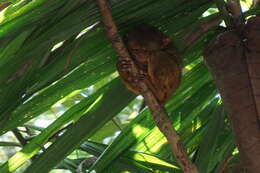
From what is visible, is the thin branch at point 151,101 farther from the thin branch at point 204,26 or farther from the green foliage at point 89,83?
the thin branch at point 204,26

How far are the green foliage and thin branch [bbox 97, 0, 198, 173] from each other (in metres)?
0.02

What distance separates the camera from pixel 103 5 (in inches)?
31.3

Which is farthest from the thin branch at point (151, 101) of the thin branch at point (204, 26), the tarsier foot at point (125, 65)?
the thin branch at point (204, 26)

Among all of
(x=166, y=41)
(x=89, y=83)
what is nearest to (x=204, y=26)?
(x=166, y=41)

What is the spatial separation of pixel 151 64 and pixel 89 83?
0.21m

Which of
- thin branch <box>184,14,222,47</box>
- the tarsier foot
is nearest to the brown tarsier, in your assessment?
the tarsier foot

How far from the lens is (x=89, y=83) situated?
0.99 metres

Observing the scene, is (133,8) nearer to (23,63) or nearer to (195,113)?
(23,63)

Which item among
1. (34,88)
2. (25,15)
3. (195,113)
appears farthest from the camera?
(195,113)

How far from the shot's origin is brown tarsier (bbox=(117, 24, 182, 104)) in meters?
0.80

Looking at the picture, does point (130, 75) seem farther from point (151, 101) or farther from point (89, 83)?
point (89, 83)

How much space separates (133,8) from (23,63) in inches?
7.1

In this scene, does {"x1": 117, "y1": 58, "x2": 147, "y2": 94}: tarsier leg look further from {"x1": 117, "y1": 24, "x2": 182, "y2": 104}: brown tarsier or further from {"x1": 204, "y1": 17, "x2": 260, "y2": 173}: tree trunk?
{"x1": 204, "y1": 17, "x2": 260, "y2": 173}: tree trunk

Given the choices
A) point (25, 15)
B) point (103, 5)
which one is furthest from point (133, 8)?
point (25, 15)
